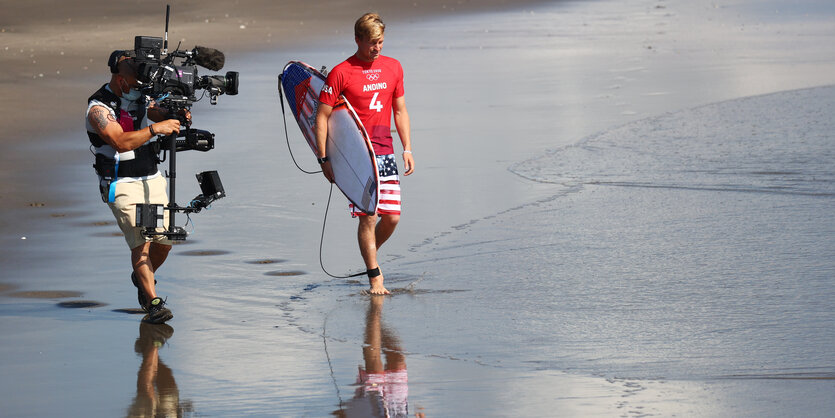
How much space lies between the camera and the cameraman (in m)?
6.67

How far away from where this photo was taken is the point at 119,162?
684 centimetres

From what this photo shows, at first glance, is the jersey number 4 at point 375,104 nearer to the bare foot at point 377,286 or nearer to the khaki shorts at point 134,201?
the bare foot at point 377,286

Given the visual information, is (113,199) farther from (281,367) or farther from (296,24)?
(296,24)

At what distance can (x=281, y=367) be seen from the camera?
6023mm

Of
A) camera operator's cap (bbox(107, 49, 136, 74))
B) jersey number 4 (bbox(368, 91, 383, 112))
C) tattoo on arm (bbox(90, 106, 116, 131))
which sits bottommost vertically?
tattoo on arm (bbox(90, 106, 116, 131))

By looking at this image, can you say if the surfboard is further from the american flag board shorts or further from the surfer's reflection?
the surfer's reflection

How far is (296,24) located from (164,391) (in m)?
25.3

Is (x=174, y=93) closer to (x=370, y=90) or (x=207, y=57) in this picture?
(x=207, y=57)

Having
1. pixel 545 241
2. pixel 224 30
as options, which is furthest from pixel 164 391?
pixel 224 30

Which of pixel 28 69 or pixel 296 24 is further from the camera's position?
pixel 296 24

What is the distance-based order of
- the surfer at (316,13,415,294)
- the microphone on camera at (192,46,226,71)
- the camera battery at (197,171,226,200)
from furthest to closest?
the surfer at (316,13,415,294) < the camera battery at (197,171,226,200) < the microphone on camera at (192,46,226,71)

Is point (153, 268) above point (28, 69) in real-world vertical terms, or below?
below

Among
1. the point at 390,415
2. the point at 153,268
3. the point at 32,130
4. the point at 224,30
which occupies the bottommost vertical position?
the point at 390,415

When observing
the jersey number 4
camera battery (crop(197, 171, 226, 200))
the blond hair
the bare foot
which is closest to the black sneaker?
camera battery (crop(197, 171, 226, 200))
